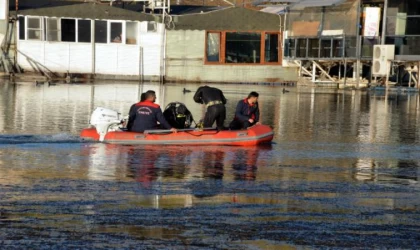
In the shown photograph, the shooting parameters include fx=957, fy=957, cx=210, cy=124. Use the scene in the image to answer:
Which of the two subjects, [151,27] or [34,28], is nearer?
[34,28]

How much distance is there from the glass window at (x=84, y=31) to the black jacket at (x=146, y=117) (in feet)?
103

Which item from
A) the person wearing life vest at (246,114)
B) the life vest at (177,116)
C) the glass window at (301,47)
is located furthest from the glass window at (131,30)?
the life vest at (177,116)

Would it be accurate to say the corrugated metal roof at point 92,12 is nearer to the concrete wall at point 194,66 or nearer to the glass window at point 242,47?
the concrete wall at point 194,66

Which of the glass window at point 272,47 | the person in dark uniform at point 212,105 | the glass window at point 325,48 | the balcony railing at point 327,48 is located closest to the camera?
the person in dark uniform at point 212,105

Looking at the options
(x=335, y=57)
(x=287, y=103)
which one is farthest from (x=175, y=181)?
(x=335, y=57)

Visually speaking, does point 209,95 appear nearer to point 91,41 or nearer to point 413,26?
point 413,26

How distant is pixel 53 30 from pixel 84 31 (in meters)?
1.63

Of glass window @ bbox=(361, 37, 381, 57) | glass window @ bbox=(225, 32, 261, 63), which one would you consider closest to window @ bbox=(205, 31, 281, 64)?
glass window @ bbox=(225, 32, 261, 63)

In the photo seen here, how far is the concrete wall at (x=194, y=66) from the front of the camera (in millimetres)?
51469

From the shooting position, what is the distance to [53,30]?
2002 inches

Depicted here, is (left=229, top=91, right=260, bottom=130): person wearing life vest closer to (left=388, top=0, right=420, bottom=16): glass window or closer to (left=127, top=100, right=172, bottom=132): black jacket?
(left=127, top=100, right=172, bottom=132): black jacket

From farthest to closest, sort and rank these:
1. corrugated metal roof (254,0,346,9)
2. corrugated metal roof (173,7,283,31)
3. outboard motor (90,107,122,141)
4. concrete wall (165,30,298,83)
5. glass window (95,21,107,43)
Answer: corrugated metal roof (173,7,283,31) → concrete wall (165,30,298,83) → glass window (95,21,107,43) → corrugated metal roof (254,0,346,9) → outboard motor (90,107,122,141)

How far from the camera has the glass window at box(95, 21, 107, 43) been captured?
51.1m

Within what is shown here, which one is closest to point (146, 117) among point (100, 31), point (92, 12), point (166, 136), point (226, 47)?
point (166, 136)
